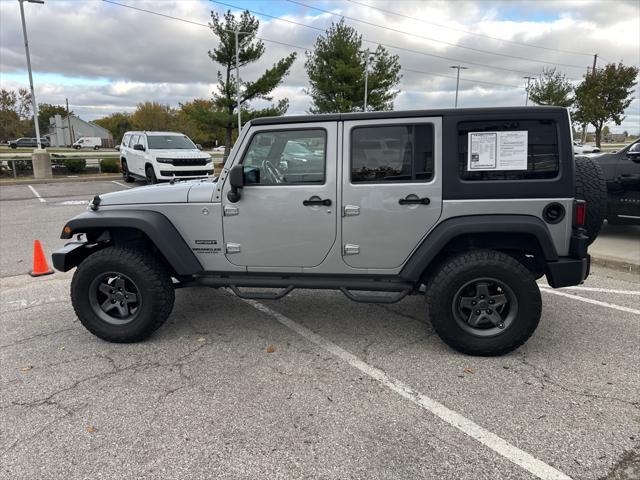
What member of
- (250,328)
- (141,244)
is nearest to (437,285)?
(250,328)

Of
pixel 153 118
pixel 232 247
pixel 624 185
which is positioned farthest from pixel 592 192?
pixel 153 118

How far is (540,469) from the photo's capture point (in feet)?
7.64

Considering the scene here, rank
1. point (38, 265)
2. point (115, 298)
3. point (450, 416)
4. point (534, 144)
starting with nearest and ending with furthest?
point (450, 416), point (534, 144), point (115, 298), point (38, 265)

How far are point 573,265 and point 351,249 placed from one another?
164cm

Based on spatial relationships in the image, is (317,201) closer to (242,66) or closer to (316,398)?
(316,398)

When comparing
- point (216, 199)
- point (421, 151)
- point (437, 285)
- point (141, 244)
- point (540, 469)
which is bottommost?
point (540, 469)

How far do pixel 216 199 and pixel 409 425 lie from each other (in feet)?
7.23

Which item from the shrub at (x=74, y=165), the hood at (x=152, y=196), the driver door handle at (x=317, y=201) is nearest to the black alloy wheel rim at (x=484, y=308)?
the driver door handle at (x=317, y=201)

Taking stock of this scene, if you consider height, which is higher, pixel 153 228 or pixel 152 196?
pixel 152 196

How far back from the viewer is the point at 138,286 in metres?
3.72

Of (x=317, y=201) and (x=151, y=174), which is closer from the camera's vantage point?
(x=317, y=201)

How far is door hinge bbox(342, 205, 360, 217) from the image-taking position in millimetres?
3516

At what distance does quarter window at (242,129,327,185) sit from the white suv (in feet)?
34.4

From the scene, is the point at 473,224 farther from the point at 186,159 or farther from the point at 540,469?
the point at 186,159
